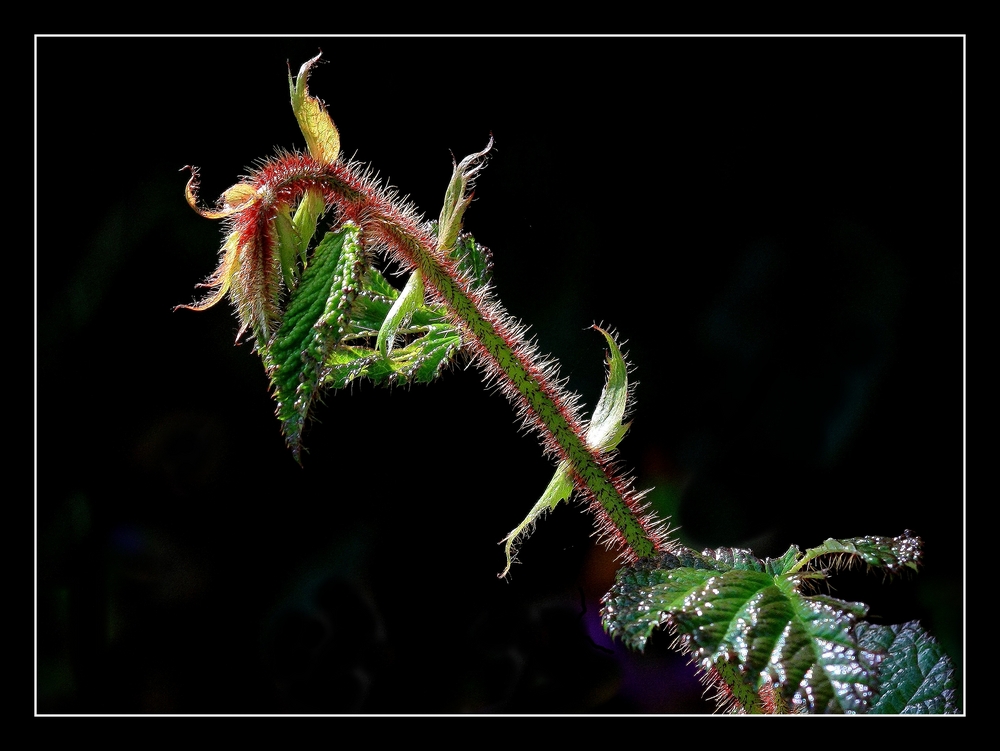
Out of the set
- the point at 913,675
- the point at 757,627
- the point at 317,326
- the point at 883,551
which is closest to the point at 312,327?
the point at 317,326

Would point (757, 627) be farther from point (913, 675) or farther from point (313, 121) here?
point (313, 121)

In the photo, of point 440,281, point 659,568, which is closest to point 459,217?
point 440,281

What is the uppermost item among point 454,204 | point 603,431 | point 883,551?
point 454,204

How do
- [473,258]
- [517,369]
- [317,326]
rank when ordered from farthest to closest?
[473,258] < [517,369] < [317,326]

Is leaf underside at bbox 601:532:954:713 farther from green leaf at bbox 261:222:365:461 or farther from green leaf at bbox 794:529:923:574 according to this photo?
green leaf at bbox 261:222:365:461

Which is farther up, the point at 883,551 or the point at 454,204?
the point at 454,204

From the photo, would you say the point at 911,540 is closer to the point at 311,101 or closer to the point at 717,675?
the point at 717,675

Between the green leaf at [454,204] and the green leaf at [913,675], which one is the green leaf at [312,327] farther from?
the green leaf at [913,675]
